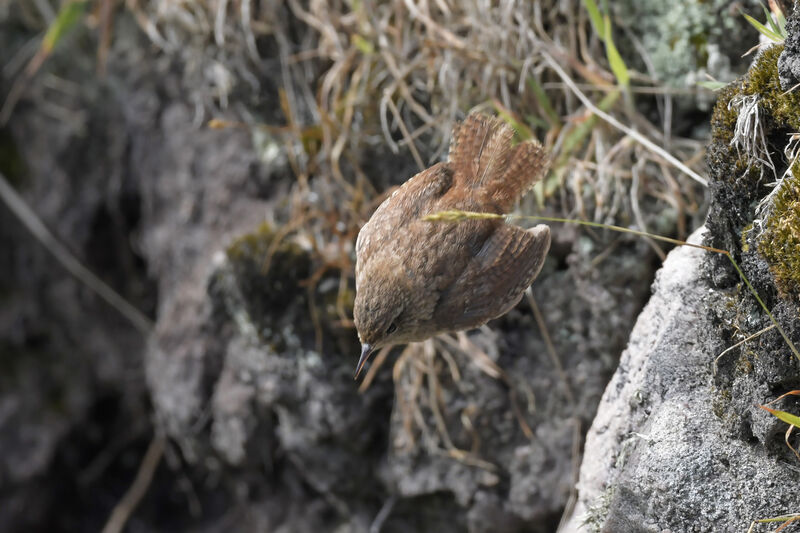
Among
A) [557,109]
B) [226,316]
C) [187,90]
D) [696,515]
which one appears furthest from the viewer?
[187,90]

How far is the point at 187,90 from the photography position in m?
3.73

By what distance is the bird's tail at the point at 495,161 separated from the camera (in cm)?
223

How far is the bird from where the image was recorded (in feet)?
7.06

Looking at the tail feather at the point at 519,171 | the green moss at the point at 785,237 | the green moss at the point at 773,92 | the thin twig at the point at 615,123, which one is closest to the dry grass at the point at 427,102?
the thin twig at the point at 615,123

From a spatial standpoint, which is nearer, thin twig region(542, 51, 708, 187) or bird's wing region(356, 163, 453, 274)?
bird's wing region(356, 163, 453, 274)

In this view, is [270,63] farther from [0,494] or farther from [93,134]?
[0,494]

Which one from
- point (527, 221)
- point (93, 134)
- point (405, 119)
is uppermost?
point (405, 119)

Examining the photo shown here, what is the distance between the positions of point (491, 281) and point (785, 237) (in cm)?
84

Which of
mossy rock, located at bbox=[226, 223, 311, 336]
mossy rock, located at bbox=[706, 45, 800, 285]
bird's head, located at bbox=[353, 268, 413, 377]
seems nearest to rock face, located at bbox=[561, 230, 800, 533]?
mossy rock, located at bbox=[706, 45, 800, 285]

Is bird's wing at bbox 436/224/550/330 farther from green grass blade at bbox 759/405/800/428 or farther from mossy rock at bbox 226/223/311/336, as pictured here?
mossy rock at bbox 226/223/311/336

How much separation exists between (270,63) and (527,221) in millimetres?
1491

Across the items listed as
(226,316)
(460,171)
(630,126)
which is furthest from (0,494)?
(630,126)

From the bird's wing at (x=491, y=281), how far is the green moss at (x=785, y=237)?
0.73m

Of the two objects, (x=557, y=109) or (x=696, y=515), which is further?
(x=557, y=109)
